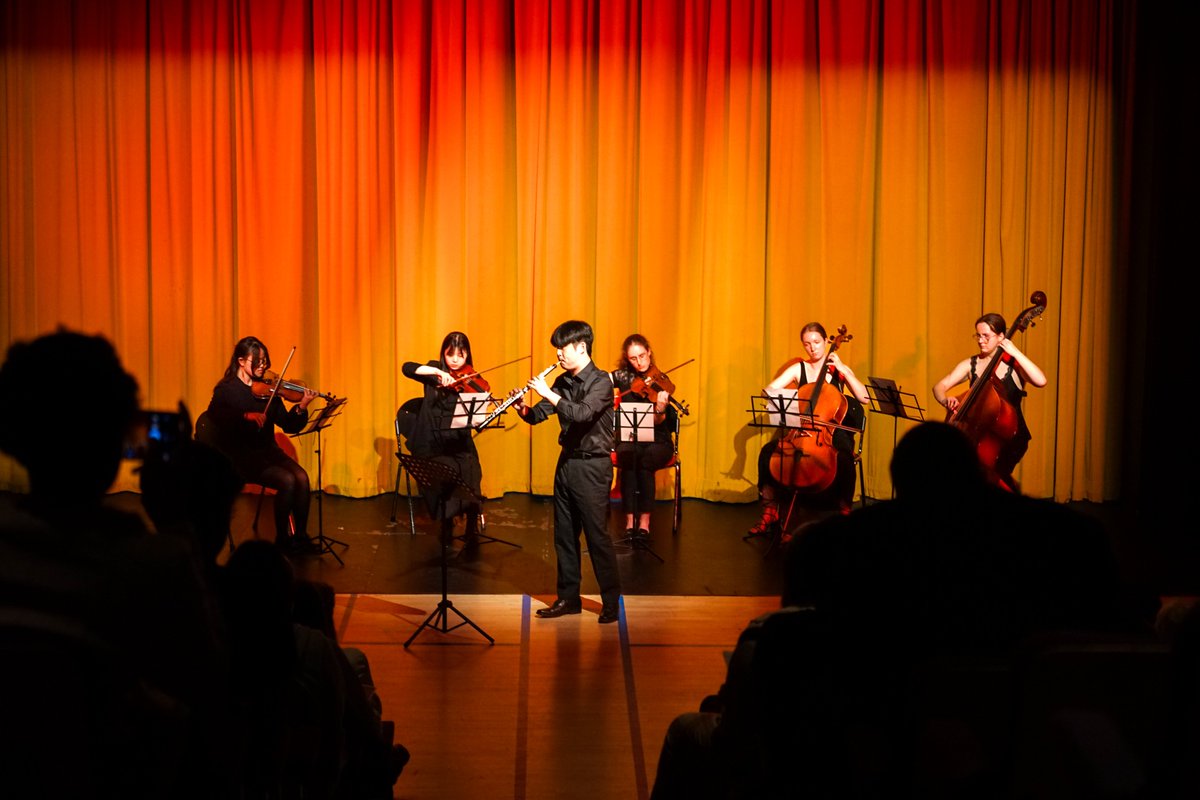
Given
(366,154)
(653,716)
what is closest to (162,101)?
(366,154)

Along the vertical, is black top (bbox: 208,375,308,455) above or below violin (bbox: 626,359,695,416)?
below

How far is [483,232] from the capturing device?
826cm

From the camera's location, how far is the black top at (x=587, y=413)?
17.3ft

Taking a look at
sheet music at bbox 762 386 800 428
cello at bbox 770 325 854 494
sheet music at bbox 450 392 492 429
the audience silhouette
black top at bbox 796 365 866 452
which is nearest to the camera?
the audience silhouette

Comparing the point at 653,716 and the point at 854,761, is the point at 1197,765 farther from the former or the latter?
the point at 653,716

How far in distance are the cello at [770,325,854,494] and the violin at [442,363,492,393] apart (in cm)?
195

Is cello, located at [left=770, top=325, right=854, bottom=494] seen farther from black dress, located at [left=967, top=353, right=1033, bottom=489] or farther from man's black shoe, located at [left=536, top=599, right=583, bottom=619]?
man's black shoe, located at [left=536, top=599, right=583, bottom=619]

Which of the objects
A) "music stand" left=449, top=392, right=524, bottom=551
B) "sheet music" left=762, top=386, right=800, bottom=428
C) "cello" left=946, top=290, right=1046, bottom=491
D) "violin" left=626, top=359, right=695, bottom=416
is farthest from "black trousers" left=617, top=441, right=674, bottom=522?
"cello" left=946, top=290, right=1046, bottom=491

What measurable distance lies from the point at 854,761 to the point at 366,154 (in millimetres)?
6817

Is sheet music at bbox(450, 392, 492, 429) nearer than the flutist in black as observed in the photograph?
No

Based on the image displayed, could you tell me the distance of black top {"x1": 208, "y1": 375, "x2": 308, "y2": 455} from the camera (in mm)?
6543

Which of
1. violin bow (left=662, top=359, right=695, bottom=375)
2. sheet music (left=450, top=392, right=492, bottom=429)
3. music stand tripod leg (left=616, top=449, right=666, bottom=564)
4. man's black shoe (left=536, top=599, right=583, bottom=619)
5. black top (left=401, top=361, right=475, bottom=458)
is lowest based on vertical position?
man's black shoe (left=536, top=599, right=583, bottom=619)

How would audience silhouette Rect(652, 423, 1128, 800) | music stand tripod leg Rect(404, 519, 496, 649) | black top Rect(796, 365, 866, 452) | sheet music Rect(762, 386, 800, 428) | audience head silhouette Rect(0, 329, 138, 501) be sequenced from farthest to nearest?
black top Rect(796, 365, 866, 452) → sheet music Rect(762, 386, 800, 428) → music stand tripod leg Rect(404, 519, 496, 649) → audience silhouette Rect(652, 423, 1128, 800) → audience head silhouette Rect(0, 329, 138, 501)

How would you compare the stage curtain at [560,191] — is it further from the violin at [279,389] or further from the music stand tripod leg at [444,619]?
the music stand tripod leg at [444,619]
